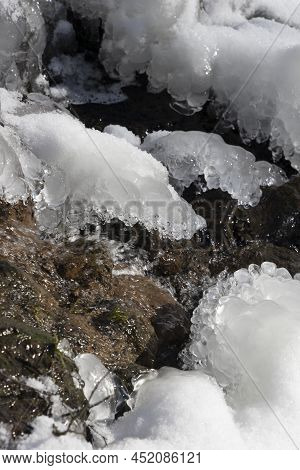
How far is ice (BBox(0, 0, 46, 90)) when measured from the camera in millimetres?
4098

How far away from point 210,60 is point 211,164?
90 cm

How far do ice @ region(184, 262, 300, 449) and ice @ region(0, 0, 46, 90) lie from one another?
1983 millimetres

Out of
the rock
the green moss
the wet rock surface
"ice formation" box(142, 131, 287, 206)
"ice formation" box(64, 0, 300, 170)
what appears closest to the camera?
the wet rock surface

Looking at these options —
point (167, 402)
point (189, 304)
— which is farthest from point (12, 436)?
point (189, 304)

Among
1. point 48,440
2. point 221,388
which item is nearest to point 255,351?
point 221,388

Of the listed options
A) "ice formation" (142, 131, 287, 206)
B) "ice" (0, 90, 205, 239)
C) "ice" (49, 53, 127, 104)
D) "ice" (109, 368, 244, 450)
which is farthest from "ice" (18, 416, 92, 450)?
"ice" (49, 53, 127, 104)

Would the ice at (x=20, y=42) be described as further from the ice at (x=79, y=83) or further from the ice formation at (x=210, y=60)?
the ice formation at (x=210, y=60)

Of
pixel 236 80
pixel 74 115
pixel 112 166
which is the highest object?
pixel 236 80

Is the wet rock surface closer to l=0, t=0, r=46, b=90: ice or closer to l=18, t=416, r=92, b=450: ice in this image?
l=18, t=416, r=92, b=450: ice

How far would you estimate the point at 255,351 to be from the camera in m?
2.76

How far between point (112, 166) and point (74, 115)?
88 centimetres

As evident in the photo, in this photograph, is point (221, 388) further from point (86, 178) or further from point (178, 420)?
point (86, 178)

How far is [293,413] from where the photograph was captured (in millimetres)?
2535

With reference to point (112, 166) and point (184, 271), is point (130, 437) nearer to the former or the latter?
point (184, 271)
